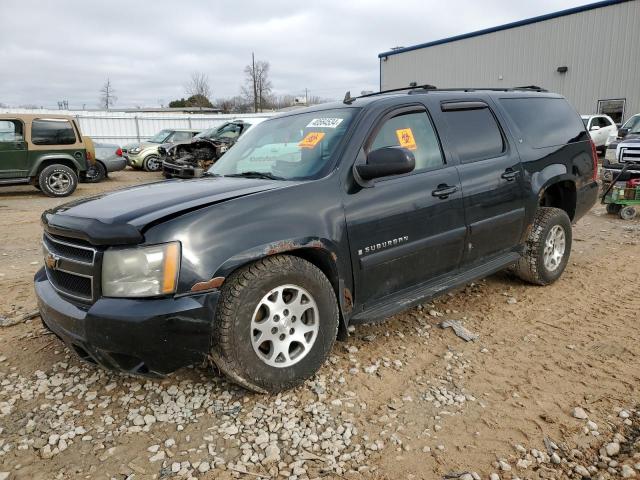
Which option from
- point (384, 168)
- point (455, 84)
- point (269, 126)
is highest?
point (455, 84)

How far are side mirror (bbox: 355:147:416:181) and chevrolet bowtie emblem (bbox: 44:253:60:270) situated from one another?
187cm

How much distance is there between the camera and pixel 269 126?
159 inches

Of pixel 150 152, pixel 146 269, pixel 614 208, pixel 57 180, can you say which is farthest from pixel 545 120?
pixel 150 152

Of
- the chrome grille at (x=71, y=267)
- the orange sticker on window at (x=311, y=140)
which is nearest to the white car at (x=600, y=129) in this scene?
the orange sticker on window at (x=311, y=140)

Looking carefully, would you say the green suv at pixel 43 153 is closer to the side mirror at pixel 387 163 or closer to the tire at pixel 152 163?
the tire at pixel 152 163

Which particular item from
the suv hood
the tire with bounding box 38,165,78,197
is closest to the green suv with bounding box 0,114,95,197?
the tire with bounding box 38,165,78,197

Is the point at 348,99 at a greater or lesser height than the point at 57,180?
greater

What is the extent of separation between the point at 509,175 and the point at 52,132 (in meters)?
11.4

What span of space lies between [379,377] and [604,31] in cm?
2508

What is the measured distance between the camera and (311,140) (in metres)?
3.36

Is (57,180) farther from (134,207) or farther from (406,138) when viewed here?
(406,138)

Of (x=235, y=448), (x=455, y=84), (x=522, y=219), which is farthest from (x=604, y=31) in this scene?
(x=235, y=448)

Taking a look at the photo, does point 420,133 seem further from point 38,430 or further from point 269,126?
point 38,430

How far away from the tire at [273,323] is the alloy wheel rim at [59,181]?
36.4 ft
